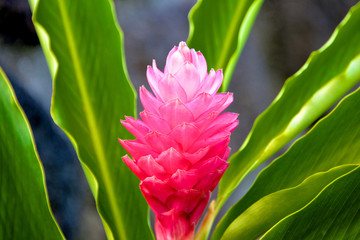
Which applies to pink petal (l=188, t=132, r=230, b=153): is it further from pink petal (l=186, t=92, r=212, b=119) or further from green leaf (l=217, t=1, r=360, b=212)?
green leaf (l=217, t=1, r=360, b=212)

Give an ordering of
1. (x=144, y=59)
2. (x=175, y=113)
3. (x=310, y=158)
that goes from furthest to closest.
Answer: (x=144, y=59) < (x=310, y=158) < (x=175, y=113)

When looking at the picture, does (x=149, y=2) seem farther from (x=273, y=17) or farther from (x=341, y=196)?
(x=341, y=196)

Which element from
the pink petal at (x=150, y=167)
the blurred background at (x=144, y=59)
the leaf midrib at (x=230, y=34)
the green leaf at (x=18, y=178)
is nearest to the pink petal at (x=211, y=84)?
the pink petal at (x=150, y=167)

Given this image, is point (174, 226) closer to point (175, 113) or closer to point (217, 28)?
point (175, 113)

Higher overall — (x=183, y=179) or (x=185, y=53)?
(x=185, y=53)

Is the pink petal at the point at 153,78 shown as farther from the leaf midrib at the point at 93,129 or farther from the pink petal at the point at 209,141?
the leaf midrib at the point at 93,129

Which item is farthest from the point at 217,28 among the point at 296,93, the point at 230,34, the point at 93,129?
the point at 93,129
